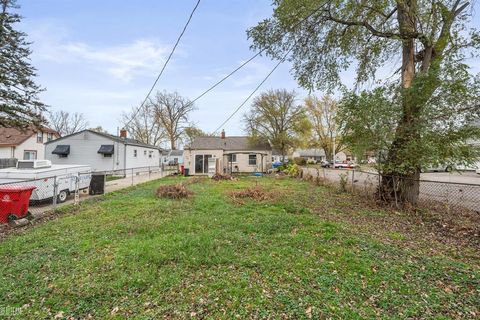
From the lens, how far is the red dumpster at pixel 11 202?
19.0ft

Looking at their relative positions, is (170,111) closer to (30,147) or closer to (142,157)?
Result: (142,157)

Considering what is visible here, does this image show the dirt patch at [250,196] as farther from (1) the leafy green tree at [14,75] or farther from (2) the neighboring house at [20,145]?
(2) the neighboring house at [20,145]

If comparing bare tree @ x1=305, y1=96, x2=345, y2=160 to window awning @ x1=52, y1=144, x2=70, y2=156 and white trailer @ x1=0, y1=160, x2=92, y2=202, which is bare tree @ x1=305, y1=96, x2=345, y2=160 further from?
white trailer @ x1=0, y1=160, x2=92, y2=202

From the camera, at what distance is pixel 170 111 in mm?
36062

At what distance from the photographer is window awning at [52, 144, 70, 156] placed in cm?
1808

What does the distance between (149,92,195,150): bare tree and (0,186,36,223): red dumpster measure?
99.5 feet

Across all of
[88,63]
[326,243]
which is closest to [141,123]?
[88,63]

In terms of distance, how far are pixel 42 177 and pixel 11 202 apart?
1997 mm

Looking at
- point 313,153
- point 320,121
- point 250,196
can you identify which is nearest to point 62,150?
point 250,196

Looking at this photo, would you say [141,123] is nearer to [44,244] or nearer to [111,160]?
[111,160]

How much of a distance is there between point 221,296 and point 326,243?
2.35 m

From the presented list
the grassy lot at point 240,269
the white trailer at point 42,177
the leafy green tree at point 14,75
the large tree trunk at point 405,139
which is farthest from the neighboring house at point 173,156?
the large tree trunk at point 405,139

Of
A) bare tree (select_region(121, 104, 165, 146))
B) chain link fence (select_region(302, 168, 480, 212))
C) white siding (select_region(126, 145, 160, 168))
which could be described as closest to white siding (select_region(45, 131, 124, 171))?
white siding (select_region(126, 145, 160, 168))

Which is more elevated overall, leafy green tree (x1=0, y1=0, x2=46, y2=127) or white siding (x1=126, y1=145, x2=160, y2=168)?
leafy green tree (x1=0, y1=0, x2=46, y2=127)
